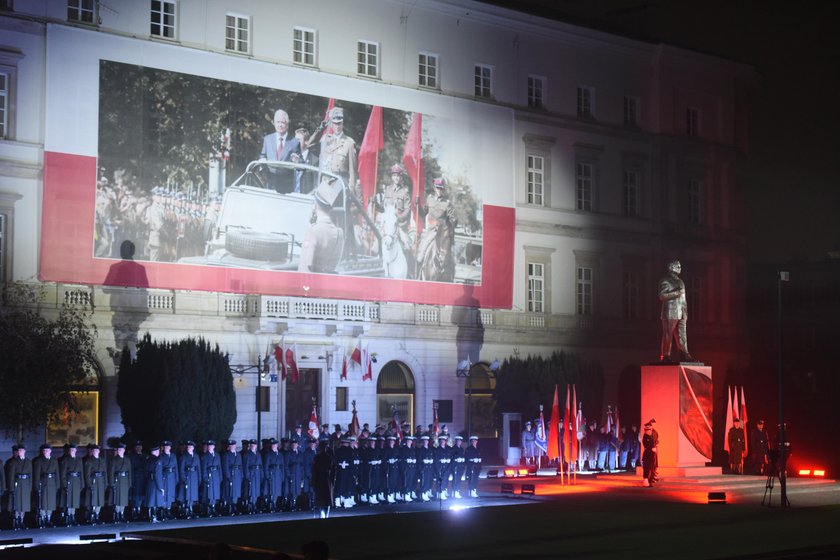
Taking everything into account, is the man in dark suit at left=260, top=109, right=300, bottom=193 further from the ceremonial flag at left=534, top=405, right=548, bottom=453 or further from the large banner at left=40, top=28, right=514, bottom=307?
the ceremonial flag at left=534, top=405, right=548, bottom=453

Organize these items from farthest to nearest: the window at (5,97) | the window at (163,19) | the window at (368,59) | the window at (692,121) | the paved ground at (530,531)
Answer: the window at (692,121), the window at (368,59), the window at (163,19), the window at (5,97), the paved ground at (530,531)

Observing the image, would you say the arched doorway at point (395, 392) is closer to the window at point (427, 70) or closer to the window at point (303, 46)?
the window at point (427, 70)

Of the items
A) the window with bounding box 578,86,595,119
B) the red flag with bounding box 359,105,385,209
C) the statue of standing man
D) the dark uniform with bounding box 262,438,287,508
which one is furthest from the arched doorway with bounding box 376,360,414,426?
the dark uniform with bounding box 262,438,287,508

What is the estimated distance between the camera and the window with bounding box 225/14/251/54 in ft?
145

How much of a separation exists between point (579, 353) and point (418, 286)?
9.55 meters

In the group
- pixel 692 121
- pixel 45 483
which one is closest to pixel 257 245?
pixel 45 483

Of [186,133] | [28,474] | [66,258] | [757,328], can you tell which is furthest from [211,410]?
[757,328]

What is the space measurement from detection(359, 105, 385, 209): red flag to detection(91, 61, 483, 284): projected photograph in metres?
0.06

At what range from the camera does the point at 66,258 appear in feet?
130

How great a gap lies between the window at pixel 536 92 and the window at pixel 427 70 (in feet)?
17.2

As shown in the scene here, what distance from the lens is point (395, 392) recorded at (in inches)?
1909

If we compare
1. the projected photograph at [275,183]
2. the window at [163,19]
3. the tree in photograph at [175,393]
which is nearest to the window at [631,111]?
the projected photograph at [275,183]

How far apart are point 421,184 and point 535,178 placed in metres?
7.28

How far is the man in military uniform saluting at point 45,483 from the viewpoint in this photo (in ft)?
88.7
